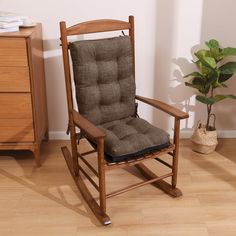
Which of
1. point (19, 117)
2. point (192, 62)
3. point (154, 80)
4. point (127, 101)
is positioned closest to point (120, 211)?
point (127, 101)

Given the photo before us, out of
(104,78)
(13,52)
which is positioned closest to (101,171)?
(104,78)

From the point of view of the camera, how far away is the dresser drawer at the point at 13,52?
85.2 inches

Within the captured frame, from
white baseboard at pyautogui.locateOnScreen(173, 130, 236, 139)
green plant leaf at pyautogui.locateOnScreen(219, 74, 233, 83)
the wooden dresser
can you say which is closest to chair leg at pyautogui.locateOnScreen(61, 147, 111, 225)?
the wooden dresser

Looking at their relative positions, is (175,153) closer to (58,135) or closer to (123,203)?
(123,203)

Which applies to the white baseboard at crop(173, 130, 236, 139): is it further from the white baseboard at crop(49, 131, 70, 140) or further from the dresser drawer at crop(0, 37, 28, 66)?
the dresser drawer at crop(0, 37, 28, 66)

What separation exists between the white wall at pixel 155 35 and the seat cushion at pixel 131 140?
29.5 inches

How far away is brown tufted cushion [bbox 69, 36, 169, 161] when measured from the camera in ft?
6.54

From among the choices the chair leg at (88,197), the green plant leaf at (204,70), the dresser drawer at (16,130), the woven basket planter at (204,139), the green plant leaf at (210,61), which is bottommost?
the chair leg at (88,197)

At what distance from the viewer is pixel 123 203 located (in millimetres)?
2135

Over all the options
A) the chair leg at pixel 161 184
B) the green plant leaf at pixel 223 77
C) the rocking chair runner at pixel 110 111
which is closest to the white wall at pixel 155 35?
the green plant leaf at pixel 223 77

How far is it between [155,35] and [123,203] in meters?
1.37

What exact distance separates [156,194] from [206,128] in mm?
831

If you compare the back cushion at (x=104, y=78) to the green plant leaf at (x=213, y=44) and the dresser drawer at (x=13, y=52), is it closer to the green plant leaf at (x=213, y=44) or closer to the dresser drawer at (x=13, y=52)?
the dresser drawer at (x=13, y=52)

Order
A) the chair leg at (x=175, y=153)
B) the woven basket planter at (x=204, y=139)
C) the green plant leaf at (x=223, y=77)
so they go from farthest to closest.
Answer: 1. the woven basket planter at (x=204, y=139)
2. the green plant leaf at (x=223, y=77)
3. the chair leg at (x=175, y=153)
